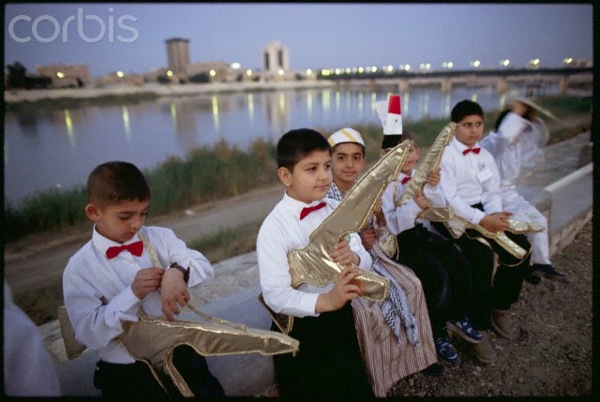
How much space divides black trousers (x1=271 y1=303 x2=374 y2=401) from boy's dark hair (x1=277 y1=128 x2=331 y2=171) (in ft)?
2.64

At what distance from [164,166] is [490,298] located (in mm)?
7704

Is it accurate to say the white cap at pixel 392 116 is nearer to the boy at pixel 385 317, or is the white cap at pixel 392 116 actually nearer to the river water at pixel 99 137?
the boy at pixel 385 317

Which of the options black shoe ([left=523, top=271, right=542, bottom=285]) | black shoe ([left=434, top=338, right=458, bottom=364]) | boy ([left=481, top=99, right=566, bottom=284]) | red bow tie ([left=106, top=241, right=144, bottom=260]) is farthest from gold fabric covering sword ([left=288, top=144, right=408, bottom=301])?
black shoe ([left=523, top=271, right=542, bottom=285])

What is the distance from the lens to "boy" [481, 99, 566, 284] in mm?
3447

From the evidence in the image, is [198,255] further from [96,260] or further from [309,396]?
[309,396]

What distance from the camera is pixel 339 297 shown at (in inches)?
63.6

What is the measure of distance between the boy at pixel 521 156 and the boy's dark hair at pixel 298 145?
2.18 metres

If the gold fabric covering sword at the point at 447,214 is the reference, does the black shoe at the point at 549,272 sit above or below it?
below

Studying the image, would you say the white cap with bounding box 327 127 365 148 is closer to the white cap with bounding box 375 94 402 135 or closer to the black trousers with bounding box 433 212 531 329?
the white cap with bounding box 375 94 402 135

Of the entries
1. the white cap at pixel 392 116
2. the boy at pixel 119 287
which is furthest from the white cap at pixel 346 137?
the boy at pixel 119 287

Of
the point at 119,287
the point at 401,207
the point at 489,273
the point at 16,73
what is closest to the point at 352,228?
the point at 119,287

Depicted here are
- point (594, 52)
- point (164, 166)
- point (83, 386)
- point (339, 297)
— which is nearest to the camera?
point (339, 297)

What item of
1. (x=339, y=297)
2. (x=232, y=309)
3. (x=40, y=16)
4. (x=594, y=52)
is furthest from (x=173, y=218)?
(x=594, y=52)

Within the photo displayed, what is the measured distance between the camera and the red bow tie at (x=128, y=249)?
164cm
